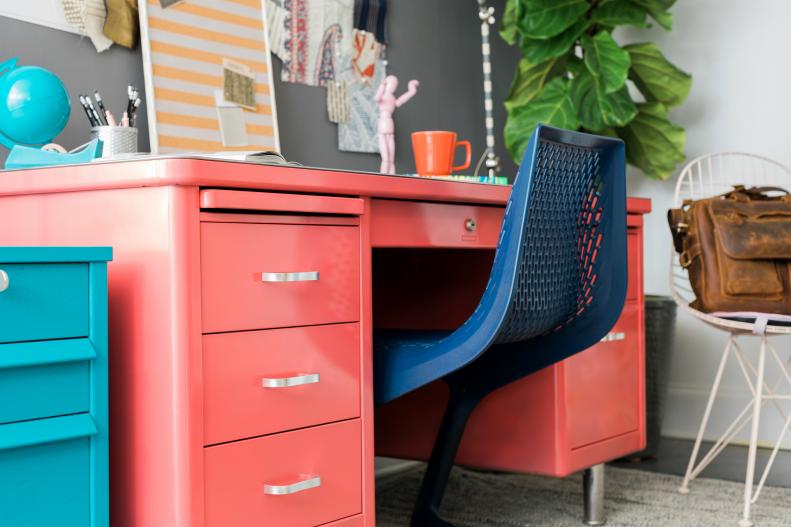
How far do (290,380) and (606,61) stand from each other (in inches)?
70.8

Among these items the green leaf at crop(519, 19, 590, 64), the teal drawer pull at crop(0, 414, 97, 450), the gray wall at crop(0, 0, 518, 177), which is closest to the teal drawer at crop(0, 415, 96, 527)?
the teal drawer pull at crop(0, 414, 97, 450)

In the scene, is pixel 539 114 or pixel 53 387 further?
pixel 539 114

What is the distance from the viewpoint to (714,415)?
11.1ft

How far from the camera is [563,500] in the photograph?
95.7 inches

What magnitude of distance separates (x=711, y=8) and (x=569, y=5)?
81 centimetres

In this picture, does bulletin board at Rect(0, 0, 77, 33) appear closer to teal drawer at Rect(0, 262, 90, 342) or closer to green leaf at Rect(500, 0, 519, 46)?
teal drawer at Rect(0, 262, 90, 342)

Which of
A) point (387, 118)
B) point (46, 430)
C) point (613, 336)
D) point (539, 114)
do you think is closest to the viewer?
point (46, 430)

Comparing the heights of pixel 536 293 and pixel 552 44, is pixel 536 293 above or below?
below

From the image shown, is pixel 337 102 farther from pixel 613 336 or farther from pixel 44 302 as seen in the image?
pixel 44 302

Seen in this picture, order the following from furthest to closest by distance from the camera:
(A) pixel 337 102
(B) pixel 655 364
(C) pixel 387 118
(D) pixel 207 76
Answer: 1. (B) pixel 655 364
2. (A) pixel 337 102
3. (C) pixel 387 118
4. (D) pixel 207 76

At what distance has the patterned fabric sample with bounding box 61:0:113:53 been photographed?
72.7 inches

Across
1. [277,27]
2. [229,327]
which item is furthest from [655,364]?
[229,327]

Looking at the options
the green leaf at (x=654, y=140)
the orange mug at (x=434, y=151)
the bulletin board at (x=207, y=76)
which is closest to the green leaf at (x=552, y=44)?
the green leaf at (x=654, y=140)

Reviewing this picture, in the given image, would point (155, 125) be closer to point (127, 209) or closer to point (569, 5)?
point (127, 209)
